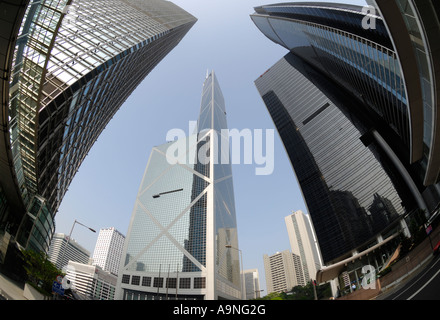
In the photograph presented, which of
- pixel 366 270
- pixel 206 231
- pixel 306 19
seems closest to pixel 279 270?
pixel 206 231

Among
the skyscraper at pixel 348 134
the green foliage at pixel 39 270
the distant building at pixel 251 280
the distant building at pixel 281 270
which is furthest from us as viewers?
the distant building at pixel 251 280

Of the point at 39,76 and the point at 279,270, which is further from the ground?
the point at 279,270

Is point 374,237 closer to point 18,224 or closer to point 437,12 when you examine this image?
point 437,12

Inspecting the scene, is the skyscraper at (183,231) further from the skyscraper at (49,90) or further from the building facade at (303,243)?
the skyscraper at (49,90)

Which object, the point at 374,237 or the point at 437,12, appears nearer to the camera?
the point at 437,12

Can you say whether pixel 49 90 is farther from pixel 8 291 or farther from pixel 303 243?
pixel 303 243

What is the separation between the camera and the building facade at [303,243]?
144750 millimetres

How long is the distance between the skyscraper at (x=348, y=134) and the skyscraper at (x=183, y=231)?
122 feet

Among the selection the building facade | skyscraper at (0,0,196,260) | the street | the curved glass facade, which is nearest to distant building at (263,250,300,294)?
the building facade

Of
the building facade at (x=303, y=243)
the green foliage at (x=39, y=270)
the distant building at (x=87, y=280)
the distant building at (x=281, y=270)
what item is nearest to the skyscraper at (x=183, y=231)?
the building facade at (x=303, y=243)

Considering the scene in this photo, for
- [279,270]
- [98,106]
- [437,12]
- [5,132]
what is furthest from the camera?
[279,270]

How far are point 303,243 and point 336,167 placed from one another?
83.1 m

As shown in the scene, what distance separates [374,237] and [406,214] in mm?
11439
